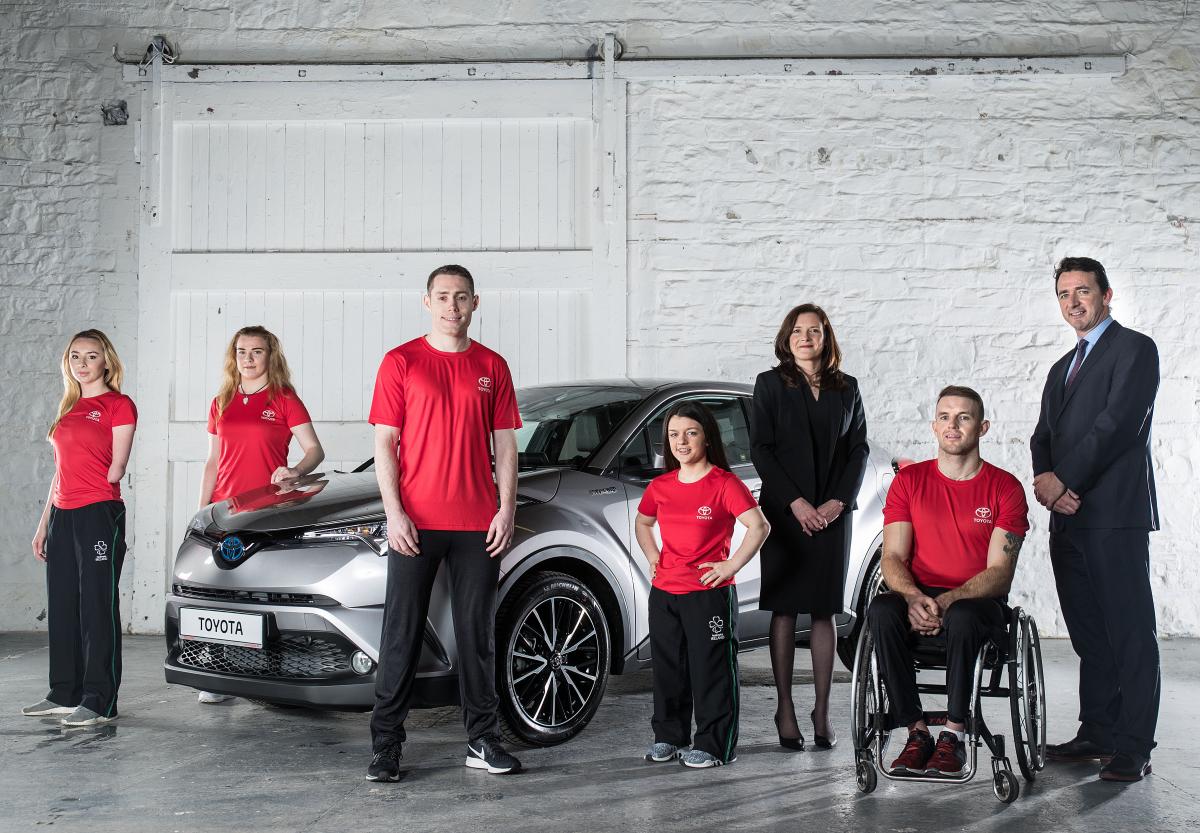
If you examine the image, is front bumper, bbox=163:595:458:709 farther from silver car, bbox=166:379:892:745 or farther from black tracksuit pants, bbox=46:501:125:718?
black tracksuit pants, bbox=46:501:125:718

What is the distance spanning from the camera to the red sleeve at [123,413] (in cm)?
494

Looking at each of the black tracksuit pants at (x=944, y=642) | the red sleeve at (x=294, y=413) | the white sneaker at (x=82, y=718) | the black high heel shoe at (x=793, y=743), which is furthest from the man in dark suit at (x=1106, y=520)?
the white sneaker at (x=82, y=718)

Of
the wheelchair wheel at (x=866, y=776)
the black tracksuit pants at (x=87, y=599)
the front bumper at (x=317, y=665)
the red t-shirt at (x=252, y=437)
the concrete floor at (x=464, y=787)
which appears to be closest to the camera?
the concrete floor at (x=464, y=787)

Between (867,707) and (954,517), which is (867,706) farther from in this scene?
(954,517)

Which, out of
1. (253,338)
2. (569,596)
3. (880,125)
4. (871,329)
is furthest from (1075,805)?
(880,125)

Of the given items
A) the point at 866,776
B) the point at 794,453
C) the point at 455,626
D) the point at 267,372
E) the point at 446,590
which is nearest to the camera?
the point at 866,776

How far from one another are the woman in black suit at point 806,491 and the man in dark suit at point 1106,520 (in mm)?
741

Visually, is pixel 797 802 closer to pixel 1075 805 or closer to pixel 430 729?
pixel 1075 805

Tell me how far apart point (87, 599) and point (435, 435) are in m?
1.94

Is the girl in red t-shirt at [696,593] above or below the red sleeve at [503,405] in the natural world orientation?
below

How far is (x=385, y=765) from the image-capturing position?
3887 millimetres

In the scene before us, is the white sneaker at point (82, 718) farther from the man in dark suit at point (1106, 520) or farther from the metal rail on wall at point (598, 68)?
the metal rail on wall at point (598, 68)

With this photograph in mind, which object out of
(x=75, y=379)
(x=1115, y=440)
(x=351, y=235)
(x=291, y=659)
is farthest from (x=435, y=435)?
(x=351, y=235)

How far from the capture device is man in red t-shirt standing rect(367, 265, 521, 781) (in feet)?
12.6
